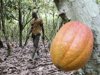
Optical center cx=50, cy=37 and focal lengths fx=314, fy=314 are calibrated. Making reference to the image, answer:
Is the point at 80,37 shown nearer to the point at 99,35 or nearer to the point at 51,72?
the point at 99,35

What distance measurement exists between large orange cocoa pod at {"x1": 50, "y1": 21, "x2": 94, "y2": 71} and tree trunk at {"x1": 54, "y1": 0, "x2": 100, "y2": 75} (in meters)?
0.12

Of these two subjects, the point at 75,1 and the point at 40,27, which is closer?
the point at 75,1

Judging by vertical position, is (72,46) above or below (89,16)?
below

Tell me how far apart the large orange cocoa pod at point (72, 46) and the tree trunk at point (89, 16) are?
121 mm

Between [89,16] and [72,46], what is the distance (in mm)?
279

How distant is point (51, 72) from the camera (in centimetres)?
751

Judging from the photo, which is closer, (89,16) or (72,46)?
(72,46)

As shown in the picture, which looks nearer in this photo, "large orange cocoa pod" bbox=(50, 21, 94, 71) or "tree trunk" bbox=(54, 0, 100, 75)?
"large orange cocoa pod" bbox=(50, 21, 94, 71)

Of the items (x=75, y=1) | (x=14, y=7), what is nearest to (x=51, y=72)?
(x=75, y=1)

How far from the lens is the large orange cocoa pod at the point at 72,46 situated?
1633mm

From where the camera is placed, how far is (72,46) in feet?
5.37

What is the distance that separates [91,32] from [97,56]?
16cm

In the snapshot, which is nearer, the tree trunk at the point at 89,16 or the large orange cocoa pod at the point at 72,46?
the large orange cocoa pod at the point at 72,46

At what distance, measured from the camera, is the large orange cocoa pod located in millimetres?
1633
